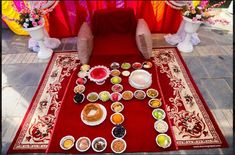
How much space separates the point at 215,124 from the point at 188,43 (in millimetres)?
1784

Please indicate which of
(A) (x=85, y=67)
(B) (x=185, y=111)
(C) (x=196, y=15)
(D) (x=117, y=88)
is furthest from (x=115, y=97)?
(C) (x=196, y=15)

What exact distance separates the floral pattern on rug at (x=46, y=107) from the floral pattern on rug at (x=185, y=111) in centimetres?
158

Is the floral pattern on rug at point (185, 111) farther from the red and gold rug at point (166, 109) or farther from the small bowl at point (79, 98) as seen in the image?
the small bowl at point (79, 98)

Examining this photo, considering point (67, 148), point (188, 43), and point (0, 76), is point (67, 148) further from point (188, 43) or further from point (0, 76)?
point (188, 43)

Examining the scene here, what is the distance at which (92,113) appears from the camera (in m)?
2.39

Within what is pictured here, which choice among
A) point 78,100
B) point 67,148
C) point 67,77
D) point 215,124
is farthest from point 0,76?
point 215,124

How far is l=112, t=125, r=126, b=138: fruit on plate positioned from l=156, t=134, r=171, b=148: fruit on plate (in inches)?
16.3

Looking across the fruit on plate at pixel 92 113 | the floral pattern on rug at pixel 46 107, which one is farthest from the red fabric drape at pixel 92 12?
the fruit on plate at pixel 92 113

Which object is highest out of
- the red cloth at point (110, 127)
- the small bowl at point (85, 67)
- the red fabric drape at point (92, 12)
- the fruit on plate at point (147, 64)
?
the red fabric drape at point (92, 12)

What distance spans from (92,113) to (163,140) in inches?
36.3

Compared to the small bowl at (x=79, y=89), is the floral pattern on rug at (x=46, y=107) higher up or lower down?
lower down

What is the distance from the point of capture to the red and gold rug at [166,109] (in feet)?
7.42

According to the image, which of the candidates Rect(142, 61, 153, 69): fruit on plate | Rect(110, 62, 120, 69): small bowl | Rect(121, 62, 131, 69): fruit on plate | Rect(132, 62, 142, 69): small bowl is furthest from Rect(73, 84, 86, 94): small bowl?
Rect(142, 61, 153, 69): fruit on plate

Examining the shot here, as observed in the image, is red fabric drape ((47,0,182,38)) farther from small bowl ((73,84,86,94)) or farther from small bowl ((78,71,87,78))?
small bowl ((73,84,86,94))
